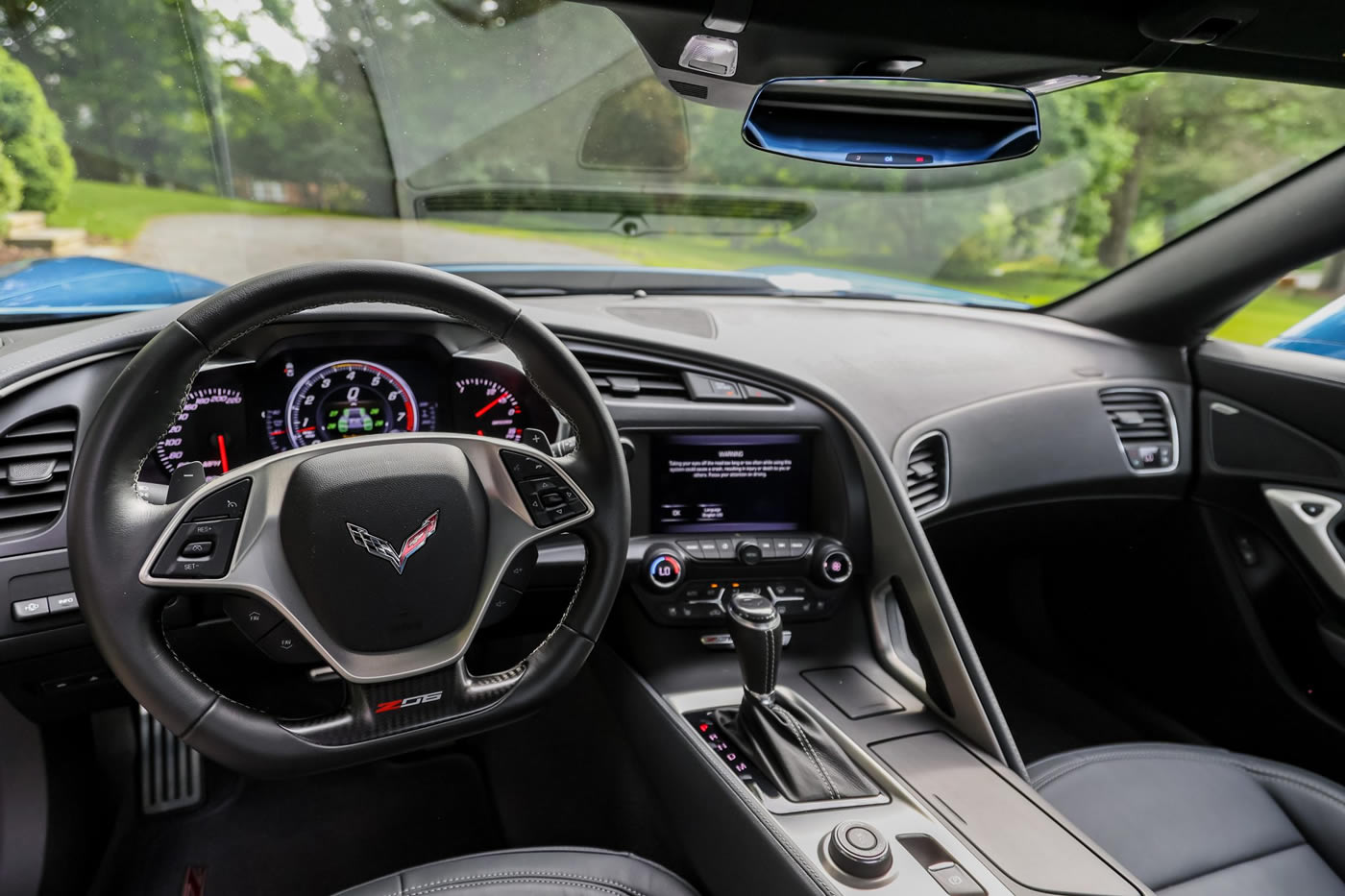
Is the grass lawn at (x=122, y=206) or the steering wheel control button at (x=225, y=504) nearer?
the steering wheel control button at (x=225, y=504)

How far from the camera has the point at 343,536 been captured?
1108mm

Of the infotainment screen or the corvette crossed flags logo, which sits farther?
the infotainment screen

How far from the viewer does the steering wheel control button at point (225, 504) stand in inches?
41.6

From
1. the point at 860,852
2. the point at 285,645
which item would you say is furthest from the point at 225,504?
the point at 860,852

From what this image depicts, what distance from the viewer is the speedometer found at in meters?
1.58

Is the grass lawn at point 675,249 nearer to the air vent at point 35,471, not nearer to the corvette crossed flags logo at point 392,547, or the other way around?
the air vent at point 35,471

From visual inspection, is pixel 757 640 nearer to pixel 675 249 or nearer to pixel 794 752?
pixel 794 752

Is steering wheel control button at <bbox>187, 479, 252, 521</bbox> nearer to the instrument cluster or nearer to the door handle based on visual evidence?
the instrument cluster

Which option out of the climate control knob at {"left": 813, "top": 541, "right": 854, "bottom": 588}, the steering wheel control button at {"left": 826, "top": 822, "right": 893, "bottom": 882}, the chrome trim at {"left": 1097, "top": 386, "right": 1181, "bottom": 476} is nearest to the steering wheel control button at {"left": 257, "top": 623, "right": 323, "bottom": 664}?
the steering wheel control button at {"left": 826, "top": 822, "right": 893, "bottom": 882}

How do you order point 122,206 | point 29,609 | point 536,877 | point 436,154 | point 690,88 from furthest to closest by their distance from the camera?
point 436,154, point 122,206, point 690,88, point 29,609, point 536,877

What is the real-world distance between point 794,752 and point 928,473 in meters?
0.92

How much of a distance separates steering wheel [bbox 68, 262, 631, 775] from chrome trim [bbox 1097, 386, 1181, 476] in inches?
68.2

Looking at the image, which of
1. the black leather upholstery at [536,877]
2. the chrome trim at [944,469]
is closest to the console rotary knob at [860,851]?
the black leather upholstery at [536,877]

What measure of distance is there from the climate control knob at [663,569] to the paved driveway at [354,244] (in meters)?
0.94
